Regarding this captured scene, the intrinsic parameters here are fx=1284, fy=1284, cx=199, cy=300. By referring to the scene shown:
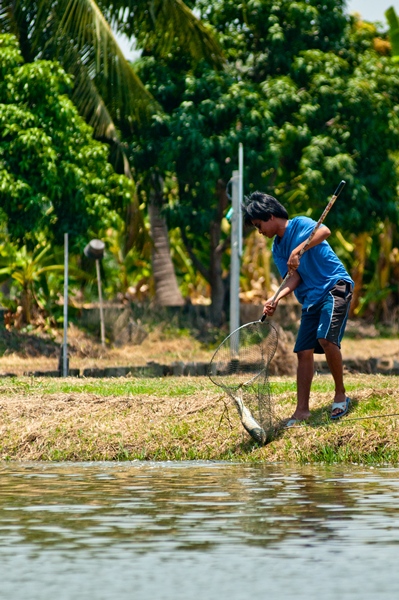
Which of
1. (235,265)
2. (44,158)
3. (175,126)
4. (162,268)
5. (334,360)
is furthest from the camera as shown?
(162,268)

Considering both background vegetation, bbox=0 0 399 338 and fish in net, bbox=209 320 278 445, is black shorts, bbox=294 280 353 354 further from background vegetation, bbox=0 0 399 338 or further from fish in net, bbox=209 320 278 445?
background vegetation, bbox=0 0 399 338

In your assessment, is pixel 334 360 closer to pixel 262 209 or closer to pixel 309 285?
pixel 309 285

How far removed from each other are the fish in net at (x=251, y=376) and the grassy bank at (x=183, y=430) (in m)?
0.19

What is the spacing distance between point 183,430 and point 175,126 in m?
16.2

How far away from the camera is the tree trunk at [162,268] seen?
1133 inches

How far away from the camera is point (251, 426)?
10.1 metres

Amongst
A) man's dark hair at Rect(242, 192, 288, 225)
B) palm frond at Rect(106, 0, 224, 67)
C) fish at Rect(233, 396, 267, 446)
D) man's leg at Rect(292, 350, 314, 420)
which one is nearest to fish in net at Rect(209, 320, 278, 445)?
fish at Rect(233, 396, 267, 446)

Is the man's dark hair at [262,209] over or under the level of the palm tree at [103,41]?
under

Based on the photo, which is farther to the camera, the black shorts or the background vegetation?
the background vegetation

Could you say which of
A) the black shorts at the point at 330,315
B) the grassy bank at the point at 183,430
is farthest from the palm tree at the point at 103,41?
the black shorts at the point at 330,315

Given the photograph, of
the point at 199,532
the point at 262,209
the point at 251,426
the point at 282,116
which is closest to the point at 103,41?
the point at 282,116

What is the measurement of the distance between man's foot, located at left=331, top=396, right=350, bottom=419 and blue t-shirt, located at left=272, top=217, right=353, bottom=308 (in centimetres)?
83

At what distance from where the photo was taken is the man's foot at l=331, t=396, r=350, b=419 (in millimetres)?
10320

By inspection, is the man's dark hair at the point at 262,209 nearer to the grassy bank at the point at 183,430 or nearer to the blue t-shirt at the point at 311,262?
the blue t-shirt at the point at 311,262
